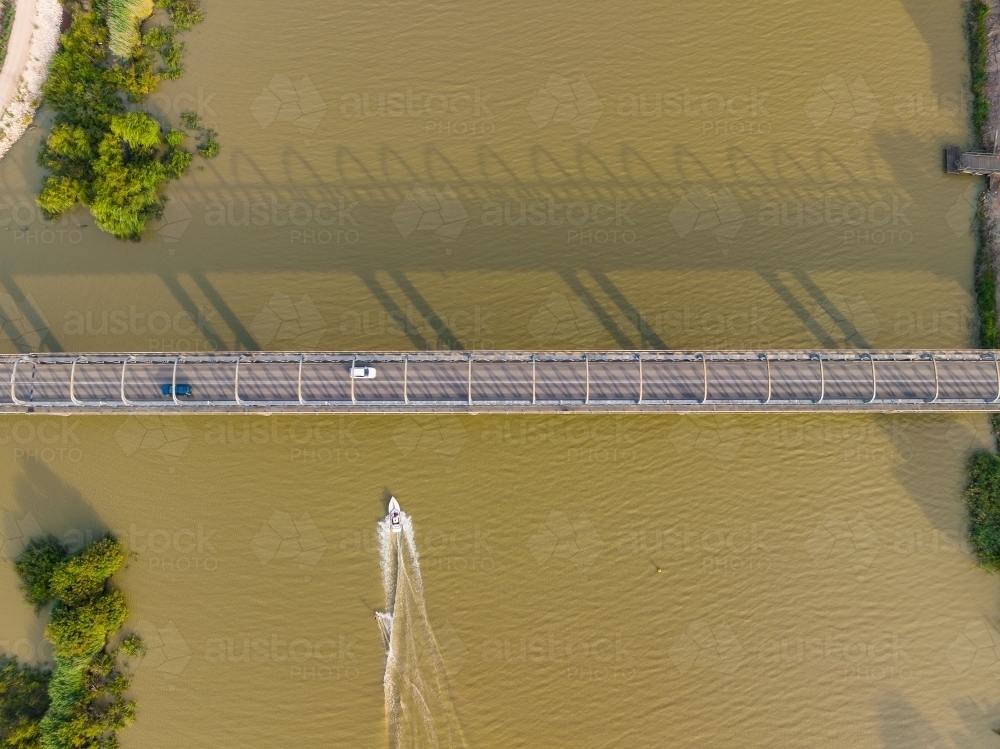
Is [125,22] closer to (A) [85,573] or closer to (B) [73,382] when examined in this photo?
(B) [73,382]

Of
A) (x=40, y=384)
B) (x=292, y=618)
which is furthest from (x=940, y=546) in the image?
(x=40, y=384)

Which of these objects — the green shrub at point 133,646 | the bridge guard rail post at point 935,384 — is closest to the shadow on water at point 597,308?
the bridge guard rail post at point 935,384

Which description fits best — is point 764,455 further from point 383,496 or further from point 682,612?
point 383,496

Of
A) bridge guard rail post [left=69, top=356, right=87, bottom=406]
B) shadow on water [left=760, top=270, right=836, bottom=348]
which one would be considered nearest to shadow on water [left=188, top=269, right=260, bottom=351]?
bridge guard rail post [left=69, top=356, right=87, bottom=406]

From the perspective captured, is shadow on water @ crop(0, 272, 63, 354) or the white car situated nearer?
the white car

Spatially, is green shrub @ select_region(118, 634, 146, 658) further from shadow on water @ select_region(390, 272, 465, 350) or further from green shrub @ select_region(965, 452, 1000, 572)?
green shrub @ select_region(965, 452, 1000, 572)

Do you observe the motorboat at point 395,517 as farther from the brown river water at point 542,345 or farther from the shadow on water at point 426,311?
the shadow on water at point 426,311
